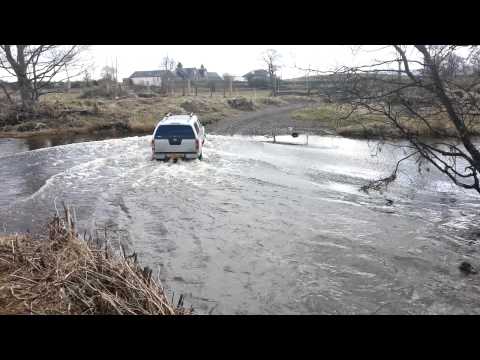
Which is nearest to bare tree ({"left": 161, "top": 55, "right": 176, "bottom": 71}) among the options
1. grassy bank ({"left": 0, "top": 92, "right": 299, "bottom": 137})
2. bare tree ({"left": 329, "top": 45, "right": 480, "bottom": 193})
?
grassy bank ({"left": 0, "top": 92, "right": 299, "bottom": 137})

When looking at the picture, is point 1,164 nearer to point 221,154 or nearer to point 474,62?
point 221,154

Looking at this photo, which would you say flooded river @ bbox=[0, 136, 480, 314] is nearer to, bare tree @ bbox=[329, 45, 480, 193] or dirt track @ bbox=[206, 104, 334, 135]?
bare tree @ bbox=[329, 45, 480, 193]

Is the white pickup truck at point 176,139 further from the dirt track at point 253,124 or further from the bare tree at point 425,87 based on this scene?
the dirt track at point 253,124

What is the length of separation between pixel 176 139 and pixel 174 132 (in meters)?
0.41

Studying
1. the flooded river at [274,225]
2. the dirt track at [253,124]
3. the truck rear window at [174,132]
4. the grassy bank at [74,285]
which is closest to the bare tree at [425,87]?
the flooded river at [274,225]

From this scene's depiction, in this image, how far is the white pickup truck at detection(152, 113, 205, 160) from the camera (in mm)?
16109

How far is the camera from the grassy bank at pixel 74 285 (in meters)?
4.56

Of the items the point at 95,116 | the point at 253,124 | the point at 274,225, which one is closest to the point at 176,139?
the point at 274,225

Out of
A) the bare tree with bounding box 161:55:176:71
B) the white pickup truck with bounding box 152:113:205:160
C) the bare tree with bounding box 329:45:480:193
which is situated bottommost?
the white pickup truck with bounding box 152:113:205:160

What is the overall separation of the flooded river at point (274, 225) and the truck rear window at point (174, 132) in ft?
4.43

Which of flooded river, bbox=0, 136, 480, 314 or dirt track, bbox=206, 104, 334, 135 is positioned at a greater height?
dirt track, bbox=206, 104, 334, 135

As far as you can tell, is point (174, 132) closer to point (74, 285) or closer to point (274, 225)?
point (274, 225)
